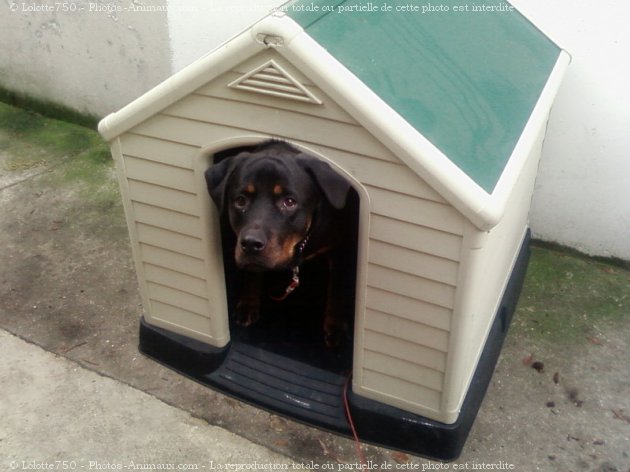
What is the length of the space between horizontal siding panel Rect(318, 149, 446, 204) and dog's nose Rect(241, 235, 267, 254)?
0.39 metres

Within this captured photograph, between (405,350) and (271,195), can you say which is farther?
(405,350)

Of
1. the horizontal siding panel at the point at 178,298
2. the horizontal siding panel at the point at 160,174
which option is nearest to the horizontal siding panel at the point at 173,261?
the horizontal siding panel at the point at 178,298

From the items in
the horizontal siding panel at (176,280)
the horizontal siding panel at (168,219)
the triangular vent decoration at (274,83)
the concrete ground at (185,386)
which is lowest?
the concrete ground at (185,386)

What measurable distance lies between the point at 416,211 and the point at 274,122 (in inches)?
23.8

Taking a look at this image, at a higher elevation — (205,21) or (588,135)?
(205,21)

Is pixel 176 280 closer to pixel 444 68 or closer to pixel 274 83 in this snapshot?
pixel 274 83

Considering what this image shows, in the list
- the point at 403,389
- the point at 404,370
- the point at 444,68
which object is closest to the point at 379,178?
the point at 444,68

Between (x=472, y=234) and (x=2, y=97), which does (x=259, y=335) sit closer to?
(x=472, y=234)

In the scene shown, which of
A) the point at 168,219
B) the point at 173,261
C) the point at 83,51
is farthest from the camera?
the point at 83,51

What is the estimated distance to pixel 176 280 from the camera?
3115 millimetres

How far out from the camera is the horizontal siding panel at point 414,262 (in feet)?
7.88

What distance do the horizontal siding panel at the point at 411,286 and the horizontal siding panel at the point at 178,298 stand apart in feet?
2.99

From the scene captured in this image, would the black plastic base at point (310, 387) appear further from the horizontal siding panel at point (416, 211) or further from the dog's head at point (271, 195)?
the horizontal siding panel at point (416, 211)

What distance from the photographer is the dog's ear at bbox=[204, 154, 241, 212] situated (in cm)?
256
